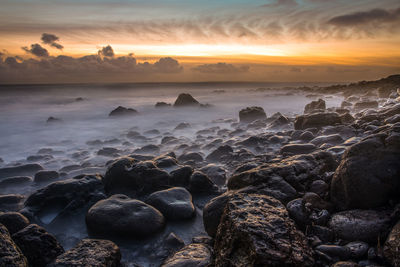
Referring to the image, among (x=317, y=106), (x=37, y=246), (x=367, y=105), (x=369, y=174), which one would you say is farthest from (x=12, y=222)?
(x=367, y=105)

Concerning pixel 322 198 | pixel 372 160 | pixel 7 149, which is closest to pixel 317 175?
pixel 322 198

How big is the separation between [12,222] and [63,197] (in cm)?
104

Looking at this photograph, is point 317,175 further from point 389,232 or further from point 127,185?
point 127,185

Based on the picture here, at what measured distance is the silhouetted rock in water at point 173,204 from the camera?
4.05 meters

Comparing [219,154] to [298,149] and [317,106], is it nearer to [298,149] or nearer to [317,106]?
[298,149]

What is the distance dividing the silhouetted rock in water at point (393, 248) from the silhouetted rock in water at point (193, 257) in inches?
59.1

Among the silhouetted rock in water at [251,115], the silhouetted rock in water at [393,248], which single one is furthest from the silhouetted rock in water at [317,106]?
the silhouetted rock in water at [393,248]

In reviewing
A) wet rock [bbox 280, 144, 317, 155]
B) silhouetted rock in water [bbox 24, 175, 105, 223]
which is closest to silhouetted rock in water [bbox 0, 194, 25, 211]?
silhouetted rock in water [bbox 24, 175, 105, 223]

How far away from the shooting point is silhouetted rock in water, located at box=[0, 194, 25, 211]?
4.71 metres

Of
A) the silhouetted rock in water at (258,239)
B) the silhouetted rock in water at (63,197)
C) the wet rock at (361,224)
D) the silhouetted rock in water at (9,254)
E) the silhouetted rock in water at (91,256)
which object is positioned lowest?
the silhouetted rock in water at (63,197)

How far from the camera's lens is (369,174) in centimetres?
297

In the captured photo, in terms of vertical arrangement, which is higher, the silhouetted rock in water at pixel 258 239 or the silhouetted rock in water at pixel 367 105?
the silhouetted rock in water at pixel 367 105

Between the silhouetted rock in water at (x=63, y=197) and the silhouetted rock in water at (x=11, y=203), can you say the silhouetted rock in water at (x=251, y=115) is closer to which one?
the silhouetted rock in water at (x=63, y=197)

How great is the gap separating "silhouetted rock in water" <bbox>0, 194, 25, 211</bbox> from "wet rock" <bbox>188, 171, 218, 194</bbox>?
3.17 m
